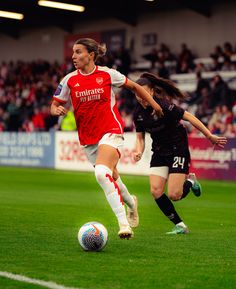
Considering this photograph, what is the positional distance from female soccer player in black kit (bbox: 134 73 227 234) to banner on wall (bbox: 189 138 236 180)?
1156 cm

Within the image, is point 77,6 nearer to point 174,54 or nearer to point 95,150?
point 174,54

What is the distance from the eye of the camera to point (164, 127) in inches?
413

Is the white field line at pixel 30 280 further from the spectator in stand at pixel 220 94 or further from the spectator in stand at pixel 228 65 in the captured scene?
the spectator in stand at pixel 228 65

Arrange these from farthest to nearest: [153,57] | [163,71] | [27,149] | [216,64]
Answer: [153,57], [163,71], [216,64], [27,149]

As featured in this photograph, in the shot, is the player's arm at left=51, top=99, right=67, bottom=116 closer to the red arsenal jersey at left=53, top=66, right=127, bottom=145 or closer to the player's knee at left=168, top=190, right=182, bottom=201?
the red arsenal jersey at left=53, top=66, right=127, bottom=145

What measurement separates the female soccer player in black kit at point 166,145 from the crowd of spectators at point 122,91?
40.3ft

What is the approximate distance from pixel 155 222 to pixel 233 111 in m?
13.5

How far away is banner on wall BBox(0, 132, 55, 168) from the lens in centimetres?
2902

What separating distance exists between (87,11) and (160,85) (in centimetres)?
3247

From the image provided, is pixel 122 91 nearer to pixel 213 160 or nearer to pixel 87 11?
pixel 213 160

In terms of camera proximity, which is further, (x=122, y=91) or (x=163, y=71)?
(x=122, y=91)

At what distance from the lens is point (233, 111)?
82.1ft

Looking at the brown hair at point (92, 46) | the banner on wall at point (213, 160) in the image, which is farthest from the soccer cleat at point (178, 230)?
the banner on wall at point (213, 160)

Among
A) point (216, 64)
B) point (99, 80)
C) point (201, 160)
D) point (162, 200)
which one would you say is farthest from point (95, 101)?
point (216, 64)
